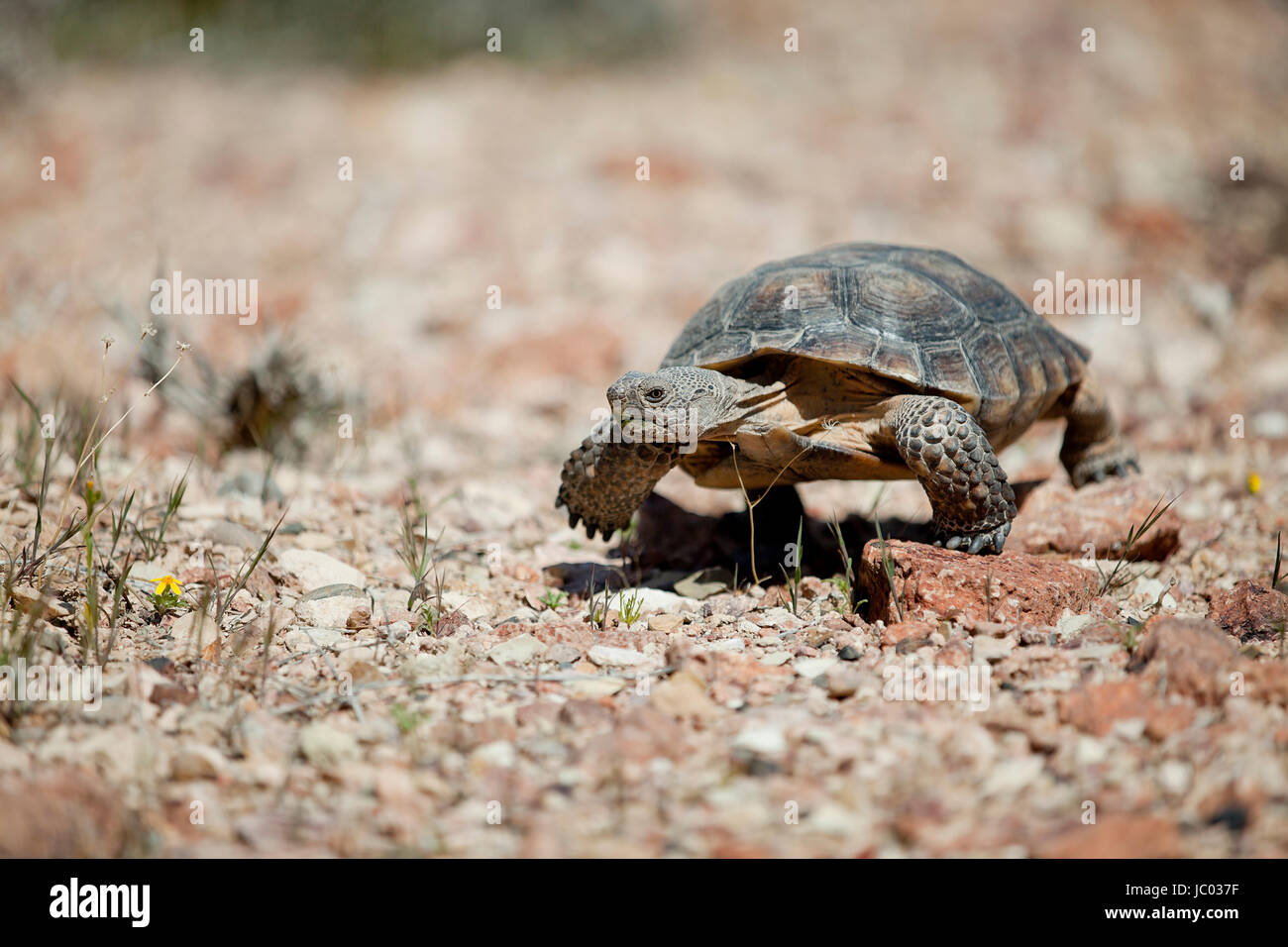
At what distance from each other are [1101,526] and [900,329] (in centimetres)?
133

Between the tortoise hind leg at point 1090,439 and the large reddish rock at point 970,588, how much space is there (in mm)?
1424

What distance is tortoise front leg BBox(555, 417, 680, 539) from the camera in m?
3.89

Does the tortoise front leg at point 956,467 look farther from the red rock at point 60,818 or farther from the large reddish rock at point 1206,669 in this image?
the red rock at point 60,818

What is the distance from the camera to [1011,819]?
2344 mm

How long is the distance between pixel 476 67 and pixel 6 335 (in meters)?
9.00

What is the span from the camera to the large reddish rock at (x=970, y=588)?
134 inches

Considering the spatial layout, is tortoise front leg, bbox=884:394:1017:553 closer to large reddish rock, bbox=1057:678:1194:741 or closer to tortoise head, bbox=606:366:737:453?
tortoise head, bbox=606:366:737:453

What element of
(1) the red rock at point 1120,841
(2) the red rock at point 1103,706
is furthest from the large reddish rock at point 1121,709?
(1) the red rock at point 1120,841

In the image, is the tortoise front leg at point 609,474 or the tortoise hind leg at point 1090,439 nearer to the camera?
the tortoise front leg at point 609,474

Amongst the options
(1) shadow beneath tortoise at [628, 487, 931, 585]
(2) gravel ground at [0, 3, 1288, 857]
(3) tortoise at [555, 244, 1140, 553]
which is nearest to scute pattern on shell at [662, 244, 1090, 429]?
(3) tortoise at [555, 244, 1140, 553]

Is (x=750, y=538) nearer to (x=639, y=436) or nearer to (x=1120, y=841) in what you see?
(x=639, y=436)

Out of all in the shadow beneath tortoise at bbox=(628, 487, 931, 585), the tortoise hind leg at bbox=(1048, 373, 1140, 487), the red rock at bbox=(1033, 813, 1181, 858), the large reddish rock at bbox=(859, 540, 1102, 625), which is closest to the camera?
the red rock at bbox=(1033, 813, 1181, 858)

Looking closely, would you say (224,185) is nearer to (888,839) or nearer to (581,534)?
(581,534)
